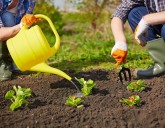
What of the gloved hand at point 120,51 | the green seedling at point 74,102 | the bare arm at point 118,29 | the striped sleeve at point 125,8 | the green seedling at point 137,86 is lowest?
the green seedling at point 137,86

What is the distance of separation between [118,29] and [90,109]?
2.49 feet

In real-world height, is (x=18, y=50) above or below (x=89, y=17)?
above

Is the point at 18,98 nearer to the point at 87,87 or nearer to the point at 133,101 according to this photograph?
the point at 87,87

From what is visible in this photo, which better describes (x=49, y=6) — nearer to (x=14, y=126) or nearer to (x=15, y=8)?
(x=15, y=8)

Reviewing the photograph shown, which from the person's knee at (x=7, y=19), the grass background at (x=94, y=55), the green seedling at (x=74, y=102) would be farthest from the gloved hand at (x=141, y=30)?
the person's knee at (x=7, y=19)

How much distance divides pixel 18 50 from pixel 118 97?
0.75 meters

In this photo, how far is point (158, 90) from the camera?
2.70 meters

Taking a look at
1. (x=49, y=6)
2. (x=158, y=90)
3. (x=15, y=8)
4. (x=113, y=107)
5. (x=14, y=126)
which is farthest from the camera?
(x=49, y=6)

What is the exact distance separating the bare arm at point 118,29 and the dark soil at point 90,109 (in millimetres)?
352

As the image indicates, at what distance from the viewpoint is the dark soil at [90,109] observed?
2.19 metres

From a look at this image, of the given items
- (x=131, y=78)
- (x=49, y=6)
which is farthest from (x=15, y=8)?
(x=49, y=6)

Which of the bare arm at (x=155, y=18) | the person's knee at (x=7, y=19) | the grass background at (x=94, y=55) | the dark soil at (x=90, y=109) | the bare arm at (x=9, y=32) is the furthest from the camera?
the grass background at (x=94, y=55)

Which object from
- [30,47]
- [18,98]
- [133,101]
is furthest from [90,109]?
[30,47]

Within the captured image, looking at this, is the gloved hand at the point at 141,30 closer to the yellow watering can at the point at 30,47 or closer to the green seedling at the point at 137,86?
the green seedling at the point at 137,86
